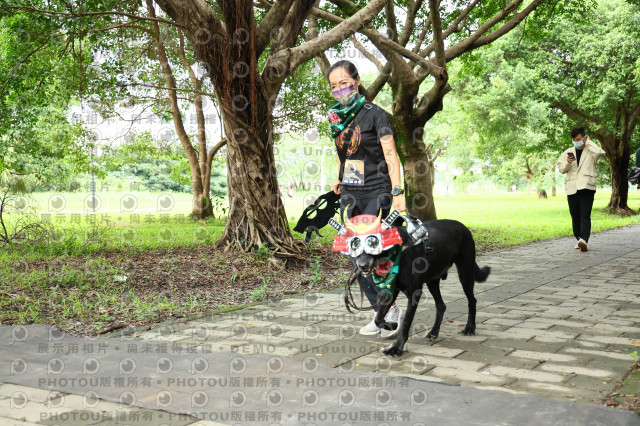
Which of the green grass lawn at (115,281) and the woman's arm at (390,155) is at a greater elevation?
the woman's arm at (390,155)

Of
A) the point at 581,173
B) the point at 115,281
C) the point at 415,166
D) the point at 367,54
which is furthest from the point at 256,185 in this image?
the point at 367,54

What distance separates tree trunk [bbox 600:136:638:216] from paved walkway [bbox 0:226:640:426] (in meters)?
21.0

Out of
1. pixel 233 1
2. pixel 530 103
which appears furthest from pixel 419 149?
pixel 530 103

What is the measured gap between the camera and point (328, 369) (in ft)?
13.2

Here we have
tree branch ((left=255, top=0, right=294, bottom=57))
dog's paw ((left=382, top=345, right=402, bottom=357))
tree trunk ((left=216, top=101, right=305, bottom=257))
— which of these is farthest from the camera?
tree branch ((left=255, top=0, right=294, bottom=57))

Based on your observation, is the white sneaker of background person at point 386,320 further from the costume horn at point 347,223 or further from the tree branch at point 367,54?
the tree branch at point 367,54

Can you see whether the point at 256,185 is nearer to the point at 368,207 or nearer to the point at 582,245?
the point at 368,207

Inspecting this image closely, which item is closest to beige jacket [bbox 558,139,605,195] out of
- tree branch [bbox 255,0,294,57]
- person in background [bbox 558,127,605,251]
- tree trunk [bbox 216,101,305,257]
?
person in background [bbox 558,127,605,251]

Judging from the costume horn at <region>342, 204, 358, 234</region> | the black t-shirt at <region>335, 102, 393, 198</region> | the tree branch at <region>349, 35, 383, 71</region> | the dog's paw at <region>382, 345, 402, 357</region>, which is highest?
the tree branch at <region>349, 35, 383, 71</region>

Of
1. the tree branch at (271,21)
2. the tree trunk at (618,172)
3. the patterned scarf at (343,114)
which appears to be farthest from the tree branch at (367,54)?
the tree trunk at (618,172)

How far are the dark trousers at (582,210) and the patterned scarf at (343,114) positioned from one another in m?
7.56

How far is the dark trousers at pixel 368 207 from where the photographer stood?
459 centimetres

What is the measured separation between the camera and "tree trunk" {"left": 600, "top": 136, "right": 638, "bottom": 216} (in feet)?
82.1

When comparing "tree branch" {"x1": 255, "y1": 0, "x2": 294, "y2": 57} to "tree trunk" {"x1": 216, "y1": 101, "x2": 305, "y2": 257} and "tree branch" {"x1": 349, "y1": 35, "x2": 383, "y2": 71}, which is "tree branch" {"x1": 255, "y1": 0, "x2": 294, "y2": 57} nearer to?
"tree trunk" {"x1": 216, "y1": 101, "x2": 305, "y2": 257}
